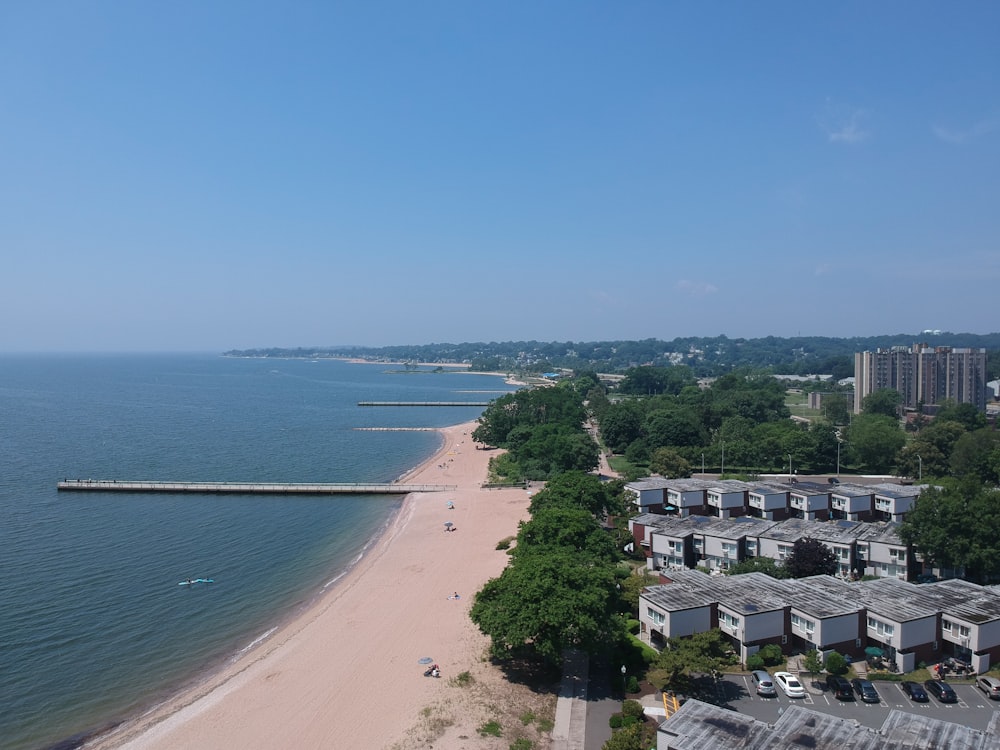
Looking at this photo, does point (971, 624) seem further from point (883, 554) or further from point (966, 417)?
point (966, 417)

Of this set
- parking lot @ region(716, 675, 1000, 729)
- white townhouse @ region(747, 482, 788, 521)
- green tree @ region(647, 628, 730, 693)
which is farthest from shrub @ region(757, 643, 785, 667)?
white townhouse @ region(747, 482, 788, 521)

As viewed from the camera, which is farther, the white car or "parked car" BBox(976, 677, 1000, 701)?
the white car

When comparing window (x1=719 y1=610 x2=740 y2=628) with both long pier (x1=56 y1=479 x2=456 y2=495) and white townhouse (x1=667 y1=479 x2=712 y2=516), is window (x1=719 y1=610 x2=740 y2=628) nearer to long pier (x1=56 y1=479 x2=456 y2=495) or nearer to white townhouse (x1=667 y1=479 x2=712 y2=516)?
white townhouse (x1=667 y1=479 x2=712 y2=516)

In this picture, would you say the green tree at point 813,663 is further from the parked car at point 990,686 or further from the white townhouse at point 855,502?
the white townhouse at point 855,502

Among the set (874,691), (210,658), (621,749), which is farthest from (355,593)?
(874,691)

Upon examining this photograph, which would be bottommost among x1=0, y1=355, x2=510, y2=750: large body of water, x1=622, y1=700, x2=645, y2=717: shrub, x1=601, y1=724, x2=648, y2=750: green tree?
x1=0, y1=355, x2=510, y2=750: large body of water

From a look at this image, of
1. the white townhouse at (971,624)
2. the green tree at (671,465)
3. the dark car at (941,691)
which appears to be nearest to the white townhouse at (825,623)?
the dark car at (941,691)

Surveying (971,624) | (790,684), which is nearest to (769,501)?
(971,624)

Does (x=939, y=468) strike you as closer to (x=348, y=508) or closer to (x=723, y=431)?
(x=723, y=431)

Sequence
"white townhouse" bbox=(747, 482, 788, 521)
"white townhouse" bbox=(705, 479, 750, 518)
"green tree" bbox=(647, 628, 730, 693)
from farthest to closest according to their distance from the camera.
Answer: "white townhouse" bbox=(705, 479, 750, 518)
"white townhouse" bbox=(747, 482, 788, 521)
"green tree" bbox=(647, 628, 730, 693)
